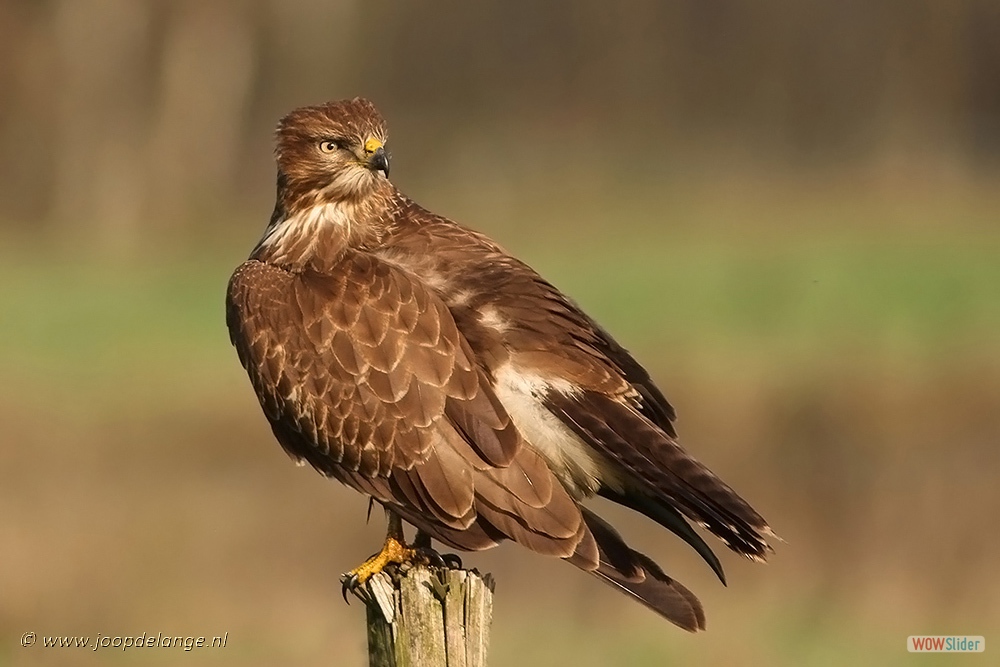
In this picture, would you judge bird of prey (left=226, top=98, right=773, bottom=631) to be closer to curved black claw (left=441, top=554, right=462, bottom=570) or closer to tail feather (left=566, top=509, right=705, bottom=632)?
tail feather (left=566, top=509, right=705, bottom=632)

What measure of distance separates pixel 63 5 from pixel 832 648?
2625 centimetres

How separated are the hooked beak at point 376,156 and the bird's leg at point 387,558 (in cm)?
131

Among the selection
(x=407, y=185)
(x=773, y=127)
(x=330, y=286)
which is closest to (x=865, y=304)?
(x=330, y=286)

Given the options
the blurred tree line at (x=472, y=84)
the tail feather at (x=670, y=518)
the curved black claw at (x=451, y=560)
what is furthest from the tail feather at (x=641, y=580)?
the blurred tree line at (x=472, y=84)

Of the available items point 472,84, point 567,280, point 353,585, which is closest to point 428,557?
point 353,585

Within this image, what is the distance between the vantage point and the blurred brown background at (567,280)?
10.5 metres

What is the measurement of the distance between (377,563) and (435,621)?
1.01 m

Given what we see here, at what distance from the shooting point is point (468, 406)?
18.7 ft

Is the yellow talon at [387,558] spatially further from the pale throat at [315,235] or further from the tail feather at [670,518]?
the pale throat at [315,235]

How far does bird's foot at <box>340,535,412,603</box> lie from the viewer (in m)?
5.77

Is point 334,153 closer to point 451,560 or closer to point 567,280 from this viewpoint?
point 451,560

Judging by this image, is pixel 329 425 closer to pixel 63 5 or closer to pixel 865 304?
pixel 865 304

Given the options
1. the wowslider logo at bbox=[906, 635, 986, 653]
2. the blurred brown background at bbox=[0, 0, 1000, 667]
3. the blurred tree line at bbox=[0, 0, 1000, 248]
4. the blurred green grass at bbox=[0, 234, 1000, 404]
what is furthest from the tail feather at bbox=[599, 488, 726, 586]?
the blurred tree line at bbox=[0, 0, 1000, 248]

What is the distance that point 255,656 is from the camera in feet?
32.2
